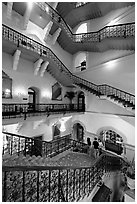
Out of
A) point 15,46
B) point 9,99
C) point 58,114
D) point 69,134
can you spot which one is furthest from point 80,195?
point 69,134

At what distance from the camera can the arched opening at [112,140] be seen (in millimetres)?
10016

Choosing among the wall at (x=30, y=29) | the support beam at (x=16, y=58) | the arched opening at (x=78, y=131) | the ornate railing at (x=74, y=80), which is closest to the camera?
the support beam at (x=16, y=58)

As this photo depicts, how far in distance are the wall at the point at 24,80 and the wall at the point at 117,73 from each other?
445 cm

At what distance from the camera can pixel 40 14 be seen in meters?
9.15

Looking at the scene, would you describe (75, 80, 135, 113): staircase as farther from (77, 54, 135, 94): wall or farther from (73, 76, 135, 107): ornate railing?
(77, 54, 135, 94): wall

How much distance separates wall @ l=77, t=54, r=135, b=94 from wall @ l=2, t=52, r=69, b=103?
14.6ft

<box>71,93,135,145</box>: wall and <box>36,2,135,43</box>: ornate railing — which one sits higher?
<box>36,2,135,43</box>: ornate railing

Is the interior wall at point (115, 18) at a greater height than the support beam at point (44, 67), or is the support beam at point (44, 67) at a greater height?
the interior wall at point (115, 18)

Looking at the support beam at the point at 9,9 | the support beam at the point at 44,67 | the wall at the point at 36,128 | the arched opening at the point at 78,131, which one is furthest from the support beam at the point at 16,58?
the arched opening at the point at 78,131

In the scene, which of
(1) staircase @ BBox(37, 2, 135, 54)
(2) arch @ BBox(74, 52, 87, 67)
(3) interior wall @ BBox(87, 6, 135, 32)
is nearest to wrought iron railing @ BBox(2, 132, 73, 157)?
(1) staircase @ BBox(37, 2, 135, 54)

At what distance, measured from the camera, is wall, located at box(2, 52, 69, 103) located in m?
8.41

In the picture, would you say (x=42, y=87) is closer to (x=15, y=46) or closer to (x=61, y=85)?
(x=61, y=85)

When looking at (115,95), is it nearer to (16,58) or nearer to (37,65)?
(37,65)

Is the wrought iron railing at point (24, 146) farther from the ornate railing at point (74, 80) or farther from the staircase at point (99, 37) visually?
the staircase at point (99, 37)
